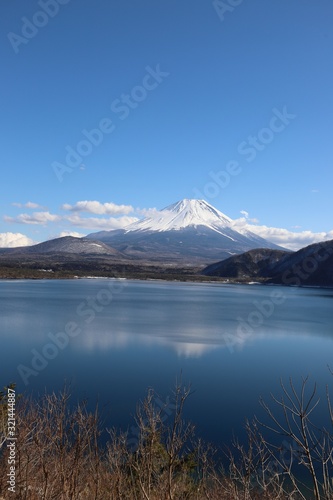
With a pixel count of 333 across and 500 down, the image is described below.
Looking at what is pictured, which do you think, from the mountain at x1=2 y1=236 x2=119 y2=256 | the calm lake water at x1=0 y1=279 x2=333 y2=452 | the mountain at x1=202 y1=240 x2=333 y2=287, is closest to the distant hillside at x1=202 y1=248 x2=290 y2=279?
the mountain at x1=202 y1=240 x2=333 y2=287

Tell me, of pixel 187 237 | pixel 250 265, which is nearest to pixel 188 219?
pixel 187 237

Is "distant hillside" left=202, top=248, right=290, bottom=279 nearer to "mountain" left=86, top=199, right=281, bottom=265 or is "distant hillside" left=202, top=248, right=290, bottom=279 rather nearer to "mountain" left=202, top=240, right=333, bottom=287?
"mountain" left=202, top=240, right=333, bottom=287

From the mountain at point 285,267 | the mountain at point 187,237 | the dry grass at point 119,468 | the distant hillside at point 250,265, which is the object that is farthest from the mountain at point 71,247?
the dry grass at point 119,468

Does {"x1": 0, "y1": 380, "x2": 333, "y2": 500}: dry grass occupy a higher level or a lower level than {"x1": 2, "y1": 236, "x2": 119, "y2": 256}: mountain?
lower

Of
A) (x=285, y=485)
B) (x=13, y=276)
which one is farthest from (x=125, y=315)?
(x=13, y=276)

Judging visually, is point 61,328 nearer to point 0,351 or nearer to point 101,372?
point 0,351
